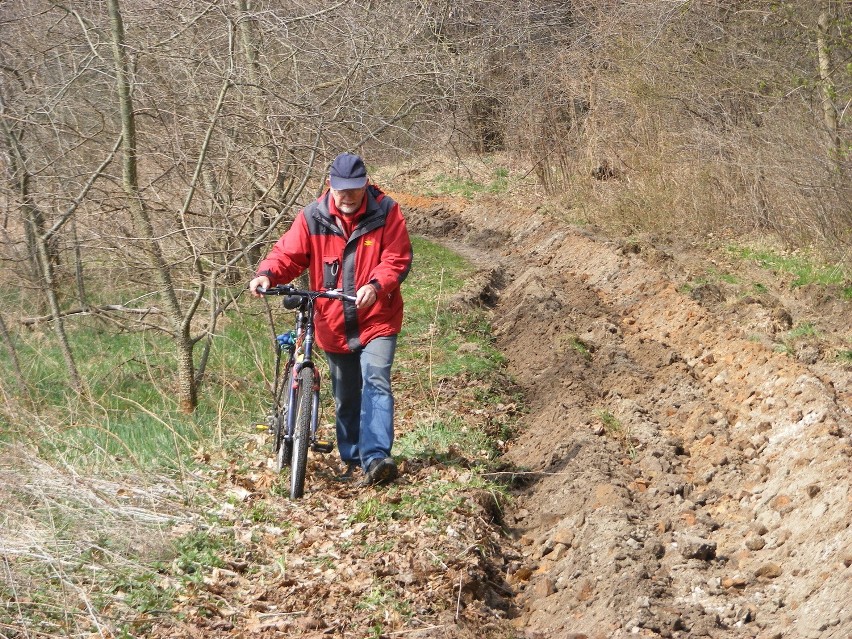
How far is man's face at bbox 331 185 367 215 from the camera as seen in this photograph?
19.7 ft

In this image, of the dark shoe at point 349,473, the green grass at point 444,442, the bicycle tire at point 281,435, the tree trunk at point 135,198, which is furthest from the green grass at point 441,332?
the tree trunk at point 135,198

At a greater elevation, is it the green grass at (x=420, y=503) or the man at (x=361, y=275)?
the man at (x=361, y=275)

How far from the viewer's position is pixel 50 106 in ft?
28.2

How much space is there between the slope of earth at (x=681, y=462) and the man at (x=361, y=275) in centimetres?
123

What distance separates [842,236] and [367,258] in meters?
6.63

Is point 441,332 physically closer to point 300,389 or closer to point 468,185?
point 300,389

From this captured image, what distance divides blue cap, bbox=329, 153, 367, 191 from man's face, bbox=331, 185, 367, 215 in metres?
0.06

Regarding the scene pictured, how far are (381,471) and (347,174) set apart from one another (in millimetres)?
1925

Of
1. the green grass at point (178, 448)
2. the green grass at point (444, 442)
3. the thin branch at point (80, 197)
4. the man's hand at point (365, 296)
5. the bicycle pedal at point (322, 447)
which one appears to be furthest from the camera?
the thin branch at point (80, 197)

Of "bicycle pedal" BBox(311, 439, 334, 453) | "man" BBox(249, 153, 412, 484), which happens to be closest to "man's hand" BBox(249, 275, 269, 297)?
"man" BBox(249, 153, 412, 484)

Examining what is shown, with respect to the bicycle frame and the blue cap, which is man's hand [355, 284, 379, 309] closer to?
the bicycle frame

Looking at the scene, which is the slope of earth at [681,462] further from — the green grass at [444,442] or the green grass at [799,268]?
the green grass at [444,442]

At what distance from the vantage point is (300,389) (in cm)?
635

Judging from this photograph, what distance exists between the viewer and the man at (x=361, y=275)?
20.1 feet
